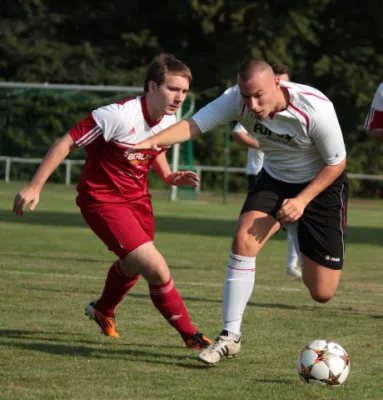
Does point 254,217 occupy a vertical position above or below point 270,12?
above

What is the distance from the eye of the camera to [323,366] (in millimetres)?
5867

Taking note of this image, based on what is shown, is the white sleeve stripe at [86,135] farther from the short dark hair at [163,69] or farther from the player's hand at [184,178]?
the player's hand at [184,178]

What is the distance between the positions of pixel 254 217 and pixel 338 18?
37252mm

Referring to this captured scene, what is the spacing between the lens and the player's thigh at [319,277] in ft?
22.7

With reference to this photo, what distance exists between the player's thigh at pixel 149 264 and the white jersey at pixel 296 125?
2.79 ft

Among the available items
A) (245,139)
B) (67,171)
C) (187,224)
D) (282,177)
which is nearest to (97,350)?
(282,177)

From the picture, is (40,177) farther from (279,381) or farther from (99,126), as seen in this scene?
(279,381)

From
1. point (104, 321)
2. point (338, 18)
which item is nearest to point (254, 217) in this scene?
point (104, 321)

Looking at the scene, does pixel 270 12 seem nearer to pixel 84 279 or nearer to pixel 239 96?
pixel 84 279

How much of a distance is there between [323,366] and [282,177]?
56.8 inches

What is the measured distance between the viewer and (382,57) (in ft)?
139

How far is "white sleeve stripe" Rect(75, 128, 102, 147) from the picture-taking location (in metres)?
6.71

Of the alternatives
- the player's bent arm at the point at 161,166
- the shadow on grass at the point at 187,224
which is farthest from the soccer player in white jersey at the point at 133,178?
the shadow on grass at the point at 187,224

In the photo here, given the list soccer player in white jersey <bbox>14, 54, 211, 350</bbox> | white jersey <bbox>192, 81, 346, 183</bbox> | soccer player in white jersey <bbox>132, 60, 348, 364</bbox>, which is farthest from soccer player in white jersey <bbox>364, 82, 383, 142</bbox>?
soccer player in white jersey <bbox>14, 54, 211, 350</bbox>
